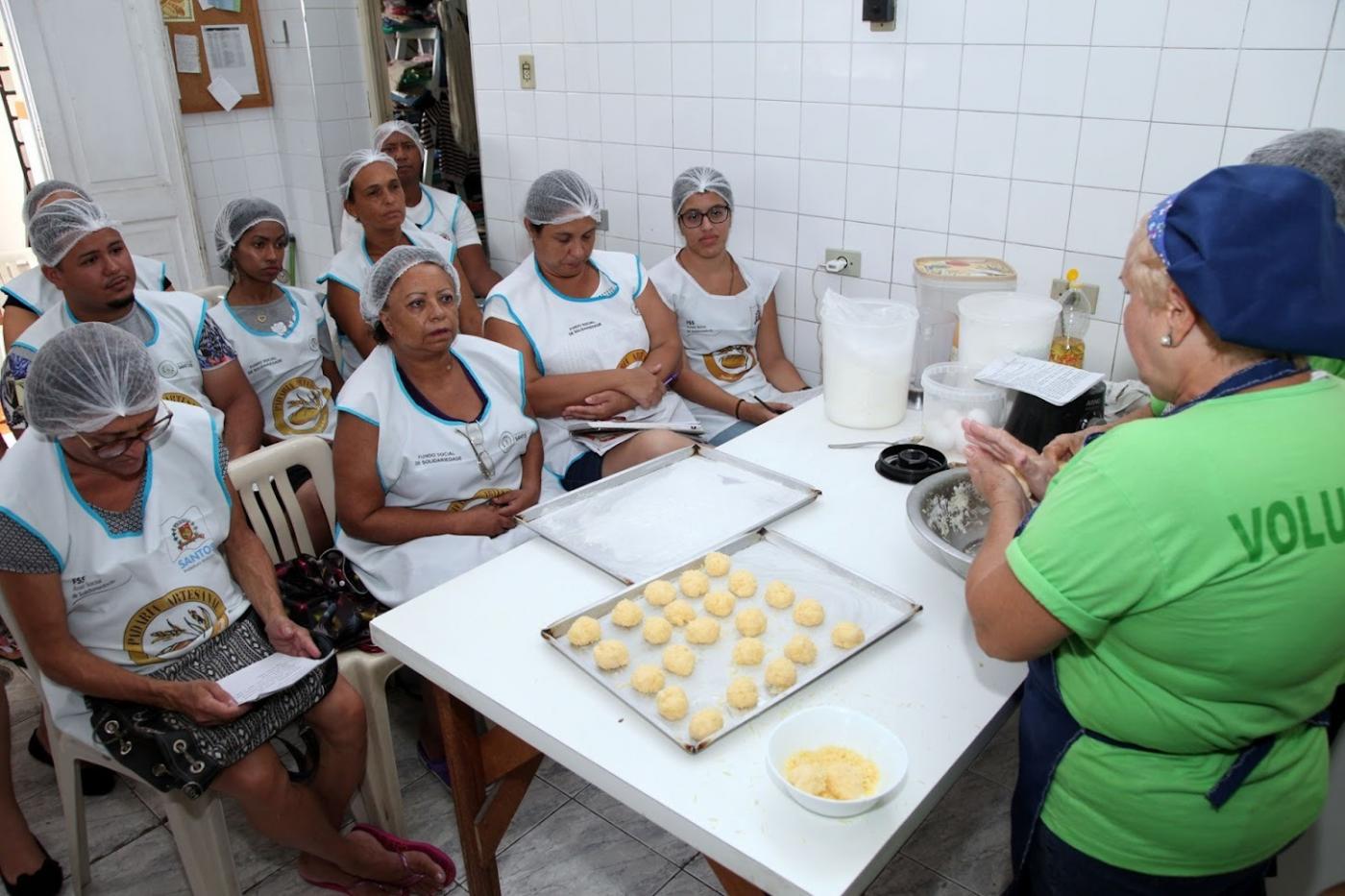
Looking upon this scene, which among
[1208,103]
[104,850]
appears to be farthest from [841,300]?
[104,850]

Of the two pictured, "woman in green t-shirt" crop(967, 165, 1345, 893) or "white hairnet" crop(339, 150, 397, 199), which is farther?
"white hairnet" crop(339, 150, 397, 199)

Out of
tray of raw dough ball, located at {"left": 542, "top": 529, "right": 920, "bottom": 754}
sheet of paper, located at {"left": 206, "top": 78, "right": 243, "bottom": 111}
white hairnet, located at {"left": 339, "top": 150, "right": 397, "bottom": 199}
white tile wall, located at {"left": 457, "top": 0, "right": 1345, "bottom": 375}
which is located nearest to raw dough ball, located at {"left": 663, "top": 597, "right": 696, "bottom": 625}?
tray of raw dough ball, located at {"left": 542, "top": 529, "right": 920, "bottom": 754}

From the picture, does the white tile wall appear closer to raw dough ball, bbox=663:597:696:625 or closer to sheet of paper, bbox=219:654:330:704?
raw dough ball, bbox=663:597:696:625

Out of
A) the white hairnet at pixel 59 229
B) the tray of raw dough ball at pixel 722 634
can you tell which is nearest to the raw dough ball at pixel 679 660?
the tray of raw dough ball at pixel 722 634

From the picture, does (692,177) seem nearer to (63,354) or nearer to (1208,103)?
(1208,103)

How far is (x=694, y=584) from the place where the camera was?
4.65 ft

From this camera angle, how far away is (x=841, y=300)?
7.06 ft

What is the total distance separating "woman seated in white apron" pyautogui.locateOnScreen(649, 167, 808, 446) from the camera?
108 inches

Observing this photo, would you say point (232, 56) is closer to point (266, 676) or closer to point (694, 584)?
point (266, 676)

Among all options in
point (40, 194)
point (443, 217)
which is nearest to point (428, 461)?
point (40, 194)

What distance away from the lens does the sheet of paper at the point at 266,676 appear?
1.61 m

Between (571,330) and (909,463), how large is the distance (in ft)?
3.60

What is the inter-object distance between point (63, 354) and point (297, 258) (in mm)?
3735

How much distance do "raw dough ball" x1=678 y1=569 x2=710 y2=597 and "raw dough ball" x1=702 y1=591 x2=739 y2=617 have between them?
0.03 m
